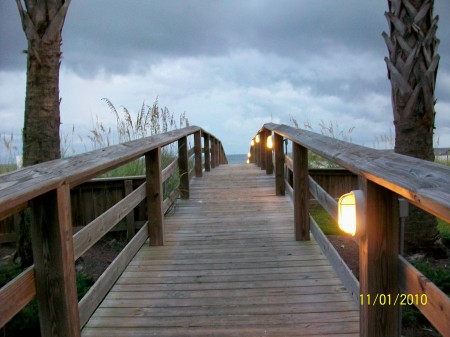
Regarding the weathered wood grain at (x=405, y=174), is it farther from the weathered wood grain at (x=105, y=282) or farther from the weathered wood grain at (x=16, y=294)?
the weathered wood grain at (x=105, y=282)

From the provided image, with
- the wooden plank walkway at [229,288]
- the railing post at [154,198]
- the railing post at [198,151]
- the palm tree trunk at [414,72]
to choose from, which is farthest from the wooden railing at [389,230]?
the railing post at [198,151]

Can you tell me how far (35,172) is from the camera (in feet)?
6.34

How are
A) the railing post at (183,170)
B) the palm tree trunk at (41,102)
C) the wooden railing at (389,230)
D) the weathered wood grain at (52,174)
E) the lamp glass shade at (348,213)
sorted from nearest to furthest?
the wooden railing at (389,230) → the weathered wood grain at (52,174) → the lamp glass shade at (348,213) → the palm tree trunk at (41,102) → the railing post at (183,170)

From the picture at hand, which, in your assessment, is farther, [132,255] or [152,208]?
[152,208]

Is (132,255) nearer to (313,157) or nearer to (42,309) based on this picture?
(42,309)

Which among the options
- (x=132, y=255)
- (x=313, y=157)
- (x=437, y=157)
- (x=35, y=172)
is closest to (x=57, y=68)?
(x=132, y=255)

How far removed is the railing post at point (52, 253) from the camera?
6.66 feet

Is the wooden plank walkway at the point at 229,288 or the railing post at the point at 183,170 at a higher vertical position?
the railing post at the point at 183,170

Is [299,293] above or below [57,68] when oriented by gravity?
below

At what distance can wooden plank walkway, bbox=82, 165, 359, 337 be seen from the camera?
260cm

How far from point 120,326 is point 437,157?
941 centimetres

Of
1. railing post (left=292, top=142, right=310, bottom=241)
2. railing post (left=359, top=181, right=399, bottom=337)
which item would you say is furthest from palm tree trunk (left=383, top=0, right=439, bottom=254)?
railing post (left=359, top=181, right=399, bottom=337)

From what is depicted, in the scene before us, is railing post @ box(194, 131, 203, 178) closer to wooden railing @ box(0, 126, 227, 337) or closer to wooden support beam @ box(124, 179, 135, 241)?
wooden support beam @ box(124, 179, 135, 241)

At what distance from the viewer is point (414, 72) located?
15.0ft
